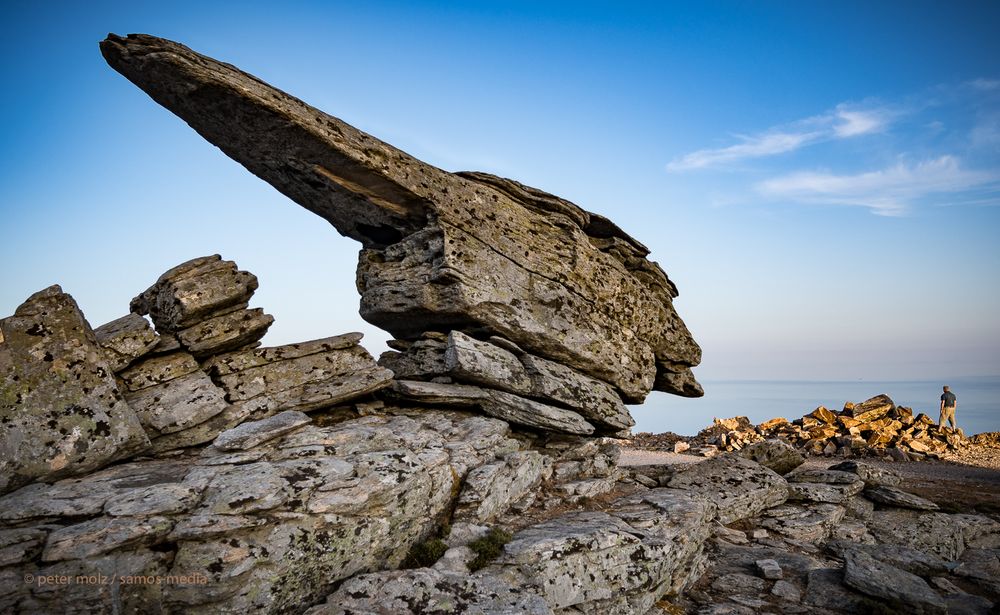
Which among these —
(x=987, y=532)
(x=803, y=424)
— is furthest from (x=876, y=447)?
(x=987, y=532)

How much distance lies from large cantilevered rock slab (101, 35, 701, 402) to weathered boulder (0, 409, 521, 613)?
6.16m

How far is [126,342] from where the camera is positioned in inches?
548

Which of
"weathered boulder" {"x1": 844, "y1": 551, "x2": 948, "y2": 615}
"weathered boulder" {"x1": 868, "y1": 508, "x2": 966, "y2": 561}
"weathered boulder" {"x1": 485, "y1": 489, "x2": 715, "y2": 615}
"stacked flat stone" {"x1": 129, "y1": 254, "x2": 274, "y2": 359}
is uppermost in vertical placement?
"stacked flat stone" {"x1": 129, "y1": 254, "x2": 274, "y2": 359}

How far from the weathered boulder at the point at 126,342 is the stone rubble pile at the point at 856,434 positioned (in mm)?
30291

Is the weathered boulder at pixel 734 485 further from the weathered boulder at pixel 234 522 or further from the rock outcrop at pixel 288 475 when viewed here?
the weathered boulder at pixel 234 522

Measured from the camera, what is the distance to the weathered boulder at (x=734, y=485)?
18797 millimetres

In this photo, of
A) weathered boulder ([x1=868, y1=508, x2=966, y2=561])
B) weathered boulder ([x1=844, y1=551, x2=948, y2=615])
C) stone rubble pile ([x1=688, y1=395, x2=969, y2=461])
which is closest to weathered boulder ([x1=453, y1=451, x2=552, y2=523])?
weathered boulder ([x1=844, y1=551, x2=948, y2=615])

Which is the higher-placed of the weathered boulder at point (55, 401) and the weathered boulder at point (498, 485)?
the weathered boulder at point (55, 401)

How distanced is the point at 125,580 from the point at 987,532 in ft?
87.1

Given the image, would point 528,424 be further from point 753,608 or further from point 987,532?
point 987,532

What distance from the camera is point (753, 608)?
13086 millimetres

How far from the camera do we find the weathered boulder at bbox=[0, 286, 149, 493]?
1119cm

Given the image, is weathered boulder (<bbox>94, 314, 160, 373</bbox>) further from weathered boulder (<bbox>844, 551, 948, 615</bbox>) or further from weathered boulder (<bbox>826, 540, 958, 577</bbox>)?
weathered boulder (<bbox>826, 540, 958, 577</bbox>)

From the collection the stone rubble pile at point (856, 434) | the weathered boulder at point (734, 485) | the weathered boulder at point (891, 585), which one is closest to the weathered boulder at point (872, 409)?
the stone rubble pile at point (856, 434)
